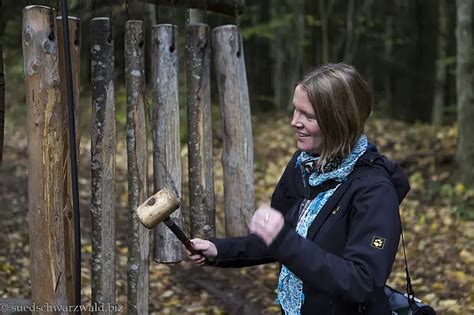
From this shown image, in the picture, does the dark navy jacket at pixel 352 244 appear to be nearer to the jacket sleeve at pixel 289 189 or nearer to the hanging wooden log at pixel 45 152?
the jacket sleeve at pixel 289 189

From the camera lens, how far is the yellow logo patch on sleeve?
7.45ft

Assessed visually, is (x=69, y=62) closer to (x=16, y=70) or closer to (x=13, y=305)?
(x=13, y=305)

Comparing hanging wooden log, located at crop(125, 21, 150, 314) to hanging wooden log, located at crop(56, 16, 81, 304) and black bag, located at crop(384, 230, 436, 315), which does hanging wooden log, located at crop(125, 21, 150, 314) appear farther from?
black bag, located at crop(384, 230, 436, 315)

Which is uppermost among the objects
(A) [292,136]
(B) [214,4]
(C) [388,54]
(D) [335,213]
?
(B) [214,4]

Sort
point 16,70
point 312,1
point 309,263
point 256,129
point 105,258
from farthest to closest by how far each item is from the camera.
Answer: point 16,70, point 312,1, point 256,129, point 105,258, point 309,263

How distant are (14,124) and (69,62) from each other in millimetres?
12534

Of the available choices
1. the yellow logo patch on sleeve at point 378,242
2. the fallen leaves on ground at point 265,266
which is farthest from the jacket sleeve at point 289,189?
the fallen leaves on ground at point 265,266

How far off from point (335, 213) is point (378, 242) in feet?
0.72

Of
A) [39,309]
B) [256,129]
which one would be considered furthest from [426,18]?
[39,309]

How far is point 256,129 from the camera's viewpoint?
14367 mm

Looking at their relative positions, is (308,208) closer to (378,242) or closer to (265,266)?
(378,242)

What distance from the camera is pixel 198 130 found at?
3650mm

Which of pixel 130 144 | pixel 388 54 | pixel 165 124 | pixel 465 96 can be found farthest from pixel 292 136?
pixel 130 144

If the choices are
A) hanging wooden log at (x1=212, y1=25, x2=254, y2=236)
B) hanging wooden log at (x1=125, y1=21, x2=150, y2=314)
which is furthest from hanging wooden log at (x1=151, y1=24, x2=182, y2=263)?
hanging wooden log at (x1=212, y1=25, x2=254, y2=236)
